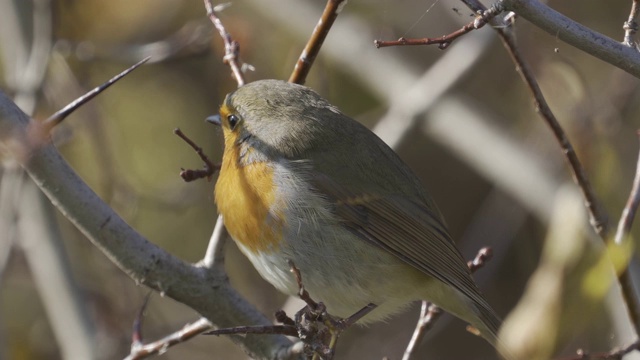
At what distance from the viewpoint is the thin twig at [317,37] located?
8.38 feet

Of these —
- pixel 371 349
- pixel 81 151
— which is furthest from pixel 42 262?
pixel 371 349

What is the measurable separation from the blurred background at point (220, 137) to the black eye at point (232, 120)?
2.64 feet

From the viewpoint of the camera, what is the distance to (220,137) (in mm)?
5199

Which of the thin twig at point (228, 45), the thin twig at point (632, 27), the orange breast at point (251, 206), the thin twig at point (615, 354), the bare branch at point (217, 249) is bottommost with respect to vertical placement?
the thin twig at point (615, 354)

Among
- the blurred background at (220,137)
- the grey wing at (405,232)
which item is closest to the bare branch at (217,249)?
the grey wing at (405,232)

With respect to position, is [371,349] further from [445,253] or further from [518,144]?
[445,253]

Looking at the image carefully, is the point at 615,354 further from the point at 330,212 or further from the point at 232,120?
the point at 232,120

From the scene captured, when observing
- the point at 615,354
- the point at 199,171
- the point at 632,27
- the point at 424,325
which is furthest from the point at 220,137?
the point at 632,27

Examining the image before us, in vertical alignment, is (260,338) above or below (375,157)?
below

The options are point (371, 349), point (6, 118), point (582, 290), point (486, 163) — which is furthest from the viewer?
point (371, 349)

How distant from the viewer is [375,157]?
328 cm

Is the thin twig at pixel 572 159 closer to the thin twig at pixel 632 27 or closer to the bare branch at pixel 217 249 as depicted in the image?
the thin twig at pixel 632 27

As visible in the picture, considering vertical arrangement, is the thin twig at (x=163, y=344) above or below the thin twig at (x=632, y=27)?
below

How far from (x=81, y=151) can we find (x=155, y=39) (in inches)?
36.1
